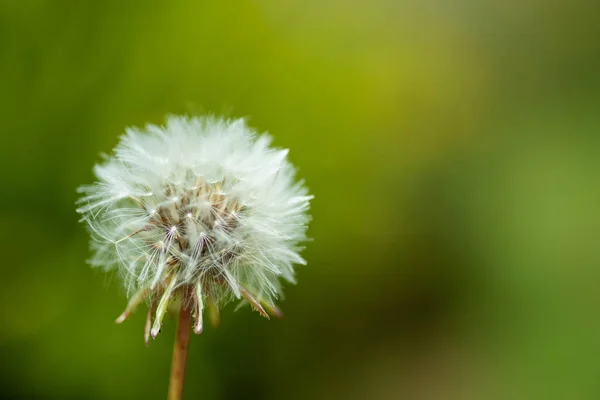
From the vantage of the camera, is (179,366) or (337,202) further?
(337,202)

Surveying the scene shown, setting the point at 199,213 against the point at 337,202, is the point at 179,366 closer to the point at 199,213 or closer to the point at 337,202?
the point at 199,213

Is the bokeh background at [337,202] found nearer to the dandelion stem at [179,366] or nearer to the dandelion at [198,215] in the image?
the dandelion at [198,215]

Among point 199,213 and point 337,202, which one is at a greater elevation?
point 337,202

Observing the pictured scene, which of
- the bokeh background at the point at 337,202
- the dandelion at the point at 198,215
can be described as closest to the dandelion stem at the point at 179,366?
the dandelion at the point at 198,215

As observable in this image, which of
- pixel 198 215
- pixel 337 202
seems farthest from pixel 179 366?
pixel 337 202

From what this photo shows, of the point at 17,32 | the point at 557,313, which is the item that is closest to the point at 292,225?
the point at 17,32

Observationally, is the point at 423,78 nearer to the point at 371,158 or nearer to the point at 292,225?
the point at 371,158
